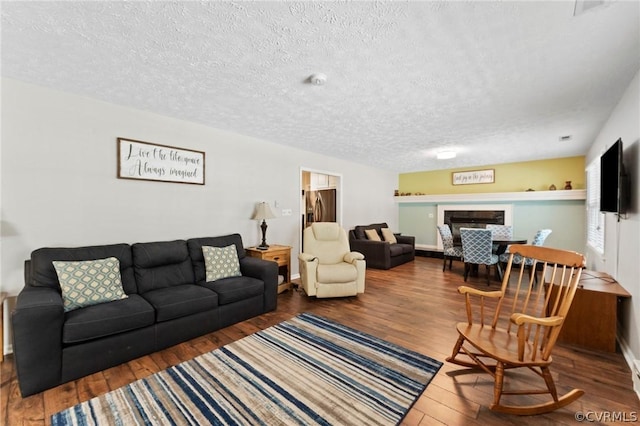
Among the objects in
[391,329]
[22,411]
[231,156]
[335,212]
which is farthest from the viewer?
[335,212]

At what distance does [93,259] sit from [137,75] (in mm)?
1731

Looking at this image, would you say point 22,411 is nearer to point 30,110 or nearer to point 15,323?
point 15,323

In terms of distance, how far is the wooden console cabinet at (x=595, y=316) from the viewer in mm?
2354

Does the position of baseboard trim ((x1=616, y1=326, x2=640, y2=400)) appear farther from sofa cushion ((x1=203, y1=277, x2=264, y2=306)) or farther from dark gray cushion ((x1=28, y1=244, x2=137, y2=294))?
dark gray cushion ((x1=28, y1=244, x2=137, y2=294))

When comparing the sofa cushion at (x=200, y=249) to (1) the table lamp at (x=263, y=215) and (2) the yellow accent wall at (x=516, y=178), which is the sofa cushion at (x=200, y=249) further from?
(2) the yellow accent wall at (x=516, y=178)

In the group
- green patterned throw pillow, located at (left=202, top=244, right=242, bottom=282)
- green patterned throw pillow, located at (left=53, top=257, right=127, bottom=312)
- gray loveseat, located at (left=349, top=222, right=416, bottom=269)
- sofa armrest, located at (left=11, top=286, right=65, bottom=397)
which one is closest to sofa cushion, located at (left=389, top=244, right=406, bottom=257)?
gray loveseat, located at (left=349, top=222, right=416, bottom=269)

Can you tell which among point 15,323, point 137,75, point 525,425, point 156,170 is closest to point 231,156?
point 156,170

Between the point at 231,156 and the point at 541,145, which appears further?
the point at 541,145

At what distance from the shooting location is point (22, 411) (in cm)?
168

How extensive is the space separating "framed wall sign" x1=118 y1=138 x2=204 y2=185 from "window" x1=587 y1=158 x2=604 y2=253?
563 cm

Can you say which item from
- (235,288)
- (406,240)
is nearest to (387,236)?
(406,240)

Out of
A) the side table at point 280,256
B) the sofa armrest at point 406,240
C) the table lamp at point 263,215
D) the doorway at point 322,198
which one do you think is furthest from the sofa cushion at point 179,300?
the sofa armrest at point 406,240

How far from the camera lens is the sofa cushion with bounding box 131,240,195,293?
2.80 m

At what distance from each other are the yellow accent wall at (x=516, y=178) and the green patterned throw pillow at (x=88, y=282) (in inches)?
280
